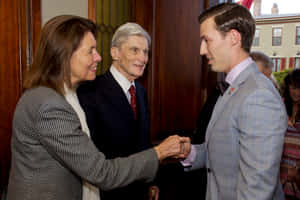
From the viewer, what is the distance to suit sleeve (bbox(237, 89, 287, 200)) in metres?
1.05

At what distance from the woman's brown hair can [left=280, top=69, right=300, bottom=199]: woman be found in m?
2.25

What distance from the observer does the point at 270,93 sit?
1083 mm

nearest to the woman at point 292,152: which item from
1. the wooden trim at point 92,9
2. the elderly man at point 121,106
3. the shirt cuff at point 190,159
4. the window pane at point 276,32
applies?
the shirt cuff at point 190,159

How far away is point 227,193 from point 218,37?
2.60 feet

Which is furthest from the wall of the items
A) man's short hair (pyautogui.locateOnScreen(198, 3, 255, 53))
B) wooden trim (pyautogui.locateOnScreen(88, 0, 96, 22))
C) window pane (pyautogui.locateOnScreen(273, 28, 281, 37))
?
window pane (pyautogui.locateOnScreen(273, 28, 281, 37))

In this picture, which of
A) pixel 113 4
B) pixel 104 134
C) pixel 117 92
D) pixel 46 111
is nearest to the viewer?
pixel 46 111

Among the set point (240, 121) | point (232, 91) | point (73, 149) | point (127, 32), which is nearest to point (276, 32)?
point (127, 32)

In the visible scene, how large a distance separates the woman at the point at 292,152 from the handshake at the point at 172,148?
1334 millimetres

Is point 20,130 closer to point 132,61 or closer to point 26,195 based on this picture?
point 26,195

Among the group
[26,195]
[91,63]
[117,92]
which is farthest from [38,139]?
[117,92]

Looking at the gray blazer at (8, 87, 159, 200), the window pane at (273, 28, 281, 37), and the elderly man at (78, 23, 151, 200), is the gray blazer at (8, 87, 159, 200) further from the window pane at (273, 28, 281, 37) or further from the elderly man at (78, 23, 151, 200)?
the window pane at (273, 28, 281, 37)

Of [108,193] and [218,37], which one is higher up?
[218,37]

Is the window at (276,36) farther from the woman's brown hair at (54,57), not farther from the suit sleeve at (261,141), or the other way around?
the woman's brown hair at (54,57)

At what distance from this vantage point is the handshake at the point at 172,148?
54.1 inches
